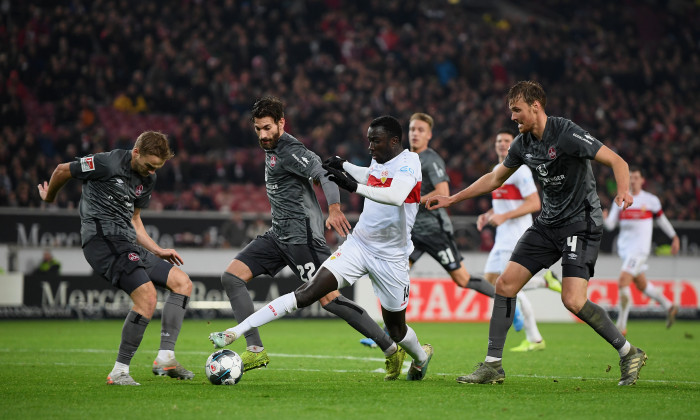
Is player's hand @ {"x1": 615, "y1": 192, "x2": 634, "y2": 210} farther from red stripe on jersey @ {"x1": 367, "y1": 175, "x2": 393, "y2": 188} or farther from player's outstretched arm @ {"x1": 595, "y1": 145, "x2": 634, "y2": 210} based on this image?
red stripe on jersey @ {"x1": 367, "y1": 175, "x2": 393, "y2": 188}

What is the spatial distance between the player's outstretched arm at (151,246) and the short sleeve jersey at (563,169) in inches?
122

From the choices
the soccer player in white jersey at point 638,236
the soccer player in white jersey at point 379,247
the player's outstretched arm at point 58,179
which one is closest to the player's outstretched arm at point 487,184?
the soccer player in white jersey at point 379,247

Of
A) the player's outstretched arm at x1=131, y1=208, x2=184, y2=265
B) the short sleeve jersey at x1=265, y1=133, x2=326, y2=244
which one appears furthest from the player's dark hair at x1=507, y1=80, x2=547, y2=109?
the player's outstretched arm at x1=131, y1=208, x2=184, y2=265

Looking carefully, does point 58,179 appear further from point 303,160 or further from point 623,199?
A: point 623,199

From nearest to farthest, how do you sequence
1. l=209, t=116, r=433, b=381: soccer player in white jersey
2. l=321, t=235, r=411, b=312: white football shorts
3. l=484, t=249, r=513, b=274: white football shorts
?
l=209, t=116, r=433, b=381: soccer player in white jersey < l=321, t=235, r=411, b=312: white football shorts < l=484, t=249, r=513, b=274: white football shorts

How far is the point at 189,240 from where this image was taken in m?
18.4

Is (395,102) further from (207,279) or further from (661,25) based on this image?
(661,25)

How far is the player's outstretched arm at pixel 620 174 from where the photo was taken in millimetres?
6734

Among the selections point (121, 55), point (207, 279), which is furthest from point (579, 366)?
point (121, 55)

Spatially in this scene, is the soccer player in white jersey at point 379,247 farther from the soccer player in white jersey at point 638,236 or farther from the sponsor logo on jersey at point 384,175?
the soccer player in white jersey at point 638,236

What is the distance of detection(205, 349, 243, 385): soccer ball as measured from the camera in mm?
6988

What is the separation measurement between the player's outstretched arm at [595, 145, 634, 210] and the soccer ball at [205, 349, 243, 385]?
3.22m

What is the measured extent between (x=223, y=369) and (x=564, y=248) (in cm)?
295

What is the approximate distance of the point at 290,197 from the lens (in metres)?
8.09
